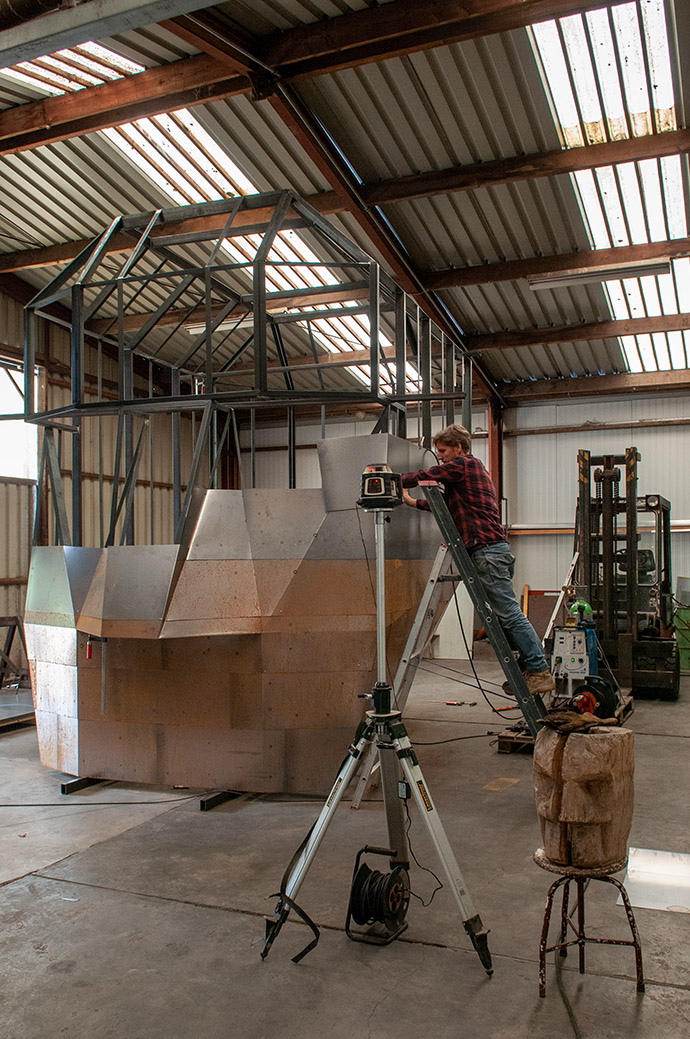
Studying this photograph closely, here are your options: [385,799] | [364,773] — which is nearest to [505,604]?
[364,773]

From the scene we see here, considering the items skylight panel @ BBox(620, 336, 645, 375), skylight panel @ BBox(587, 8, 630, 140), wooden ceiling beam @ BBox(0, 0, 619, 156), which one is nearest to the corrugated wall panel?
wooden ceiling beam @ BBox(0, 0, 619, 156)

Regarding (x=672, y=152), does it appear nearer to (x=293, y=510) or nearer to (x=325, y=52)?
(x=325, y=52)

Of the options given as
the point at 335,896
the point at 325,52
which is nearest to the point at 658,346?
the point at 325,52

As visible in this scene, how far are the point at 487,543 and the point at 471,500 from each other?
36 cm

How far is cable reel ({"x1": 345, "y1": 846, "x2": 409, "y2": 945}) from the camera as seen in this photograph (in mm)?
3857

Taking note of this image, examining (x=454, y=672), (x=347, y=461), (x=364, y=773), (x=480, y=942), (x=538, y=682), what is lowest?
(x=454, y=672)

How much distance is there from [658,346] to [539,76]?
29.5 feet

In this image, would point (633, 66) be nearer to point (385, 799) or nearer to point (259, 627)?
point (259, 627)

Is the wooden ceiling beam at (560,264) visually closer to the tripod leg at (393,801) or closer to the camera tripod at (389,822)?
the camera tripod at (389,822)

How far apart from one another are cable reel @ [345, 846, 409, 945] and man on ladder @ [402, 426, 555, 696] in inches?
97.6

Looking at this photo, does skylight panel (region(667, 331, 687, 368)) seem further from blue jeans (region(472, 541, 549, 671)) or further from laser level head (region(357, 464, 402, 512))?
laser level head (region(357, 464, 402, 512))

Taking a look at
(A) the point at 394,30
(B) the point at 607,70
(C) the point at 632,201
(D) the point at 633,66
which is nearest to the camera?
(A) the point at 394,30

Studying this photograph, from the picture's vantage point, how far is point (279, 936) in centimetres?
401

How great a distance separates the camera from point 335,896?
4.49 meters
